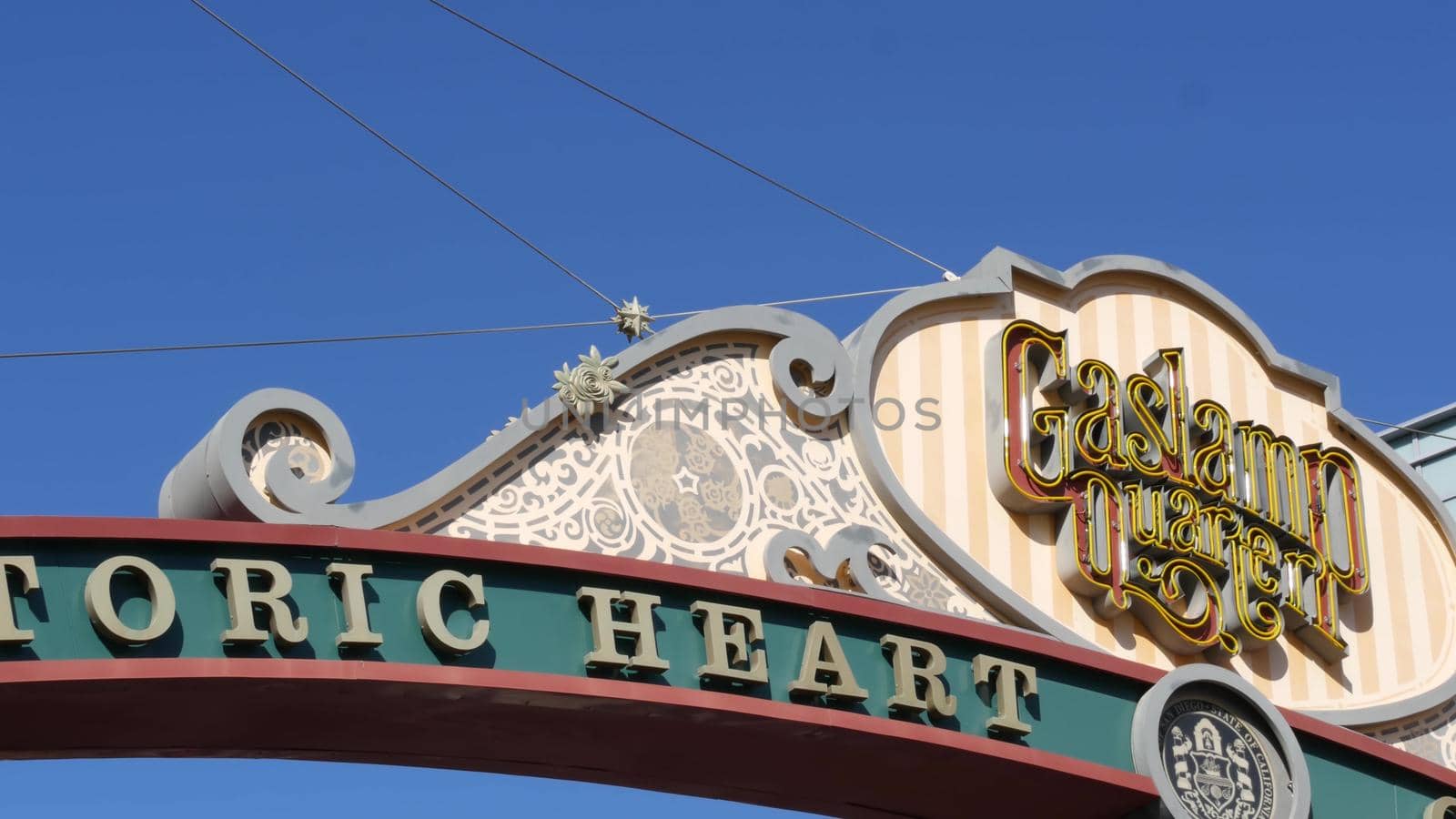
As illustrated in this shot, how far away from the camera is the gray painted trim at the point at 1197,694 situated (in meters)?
14.2

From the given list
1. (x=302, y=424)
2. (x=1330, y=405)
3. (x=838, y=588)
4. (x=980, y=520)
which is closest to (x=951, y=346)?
(x=980, y=520)

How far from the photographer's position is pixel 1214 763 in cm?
1459

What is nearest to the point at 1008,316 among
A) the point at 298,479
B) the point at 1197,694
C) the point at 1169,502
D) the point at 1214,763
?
the point at 1169,502

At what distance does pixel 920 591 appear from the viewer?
1418 centimetres

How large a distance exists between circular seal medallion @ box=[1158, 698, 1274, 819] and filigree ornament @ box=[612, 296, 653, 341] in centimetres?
371

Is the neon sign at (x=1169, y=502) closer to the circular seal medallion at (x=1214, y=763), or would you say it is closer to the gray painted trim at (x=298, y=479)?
the circular seal medallion at (x=1214, y=763)

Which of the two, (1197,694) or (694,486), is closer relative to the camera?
(694,486)

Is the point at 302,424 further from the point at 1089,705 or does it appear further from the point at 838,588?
the point at 1089,705

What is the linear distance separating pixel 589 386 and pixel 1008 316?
328cm

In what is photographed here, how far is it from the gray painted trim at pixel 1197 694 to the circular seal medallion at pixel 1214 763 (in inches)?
3.5

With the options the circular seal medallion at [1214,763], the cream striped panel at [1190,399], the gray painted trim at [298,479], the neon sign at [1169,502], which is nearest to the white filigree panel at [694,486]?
the gray painted trim at [298,479]

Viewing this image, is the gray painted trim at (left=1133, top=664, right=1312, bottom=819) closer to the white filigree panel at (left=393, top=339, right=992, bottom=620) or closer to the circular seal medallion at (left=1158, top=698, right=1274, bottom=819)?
the circular seal medallion at (left=1158, top=698, right=1274, bottom=819)

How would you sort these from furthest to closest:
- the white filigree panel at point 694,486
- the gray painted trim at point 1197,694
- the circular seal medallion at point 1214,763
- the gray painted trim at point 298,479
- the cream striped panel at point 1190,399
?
the cream striped panel at point 1190,399, the circular seal medallion at point 1214,763, the gray painted trim at point 1197,694, the white filigree panel at point 694,486, the gray painted trim at point 298,479

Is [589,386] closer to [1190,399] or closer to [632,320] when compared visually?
[632,320]
